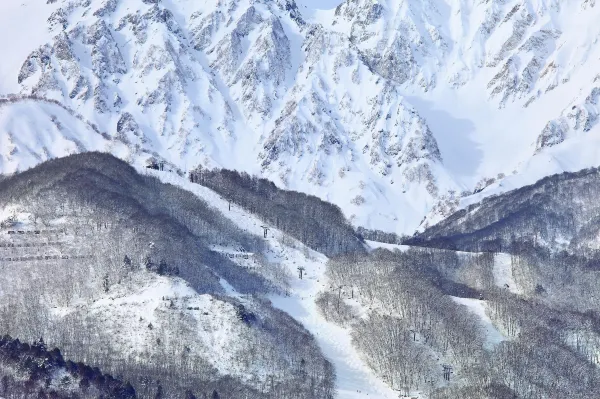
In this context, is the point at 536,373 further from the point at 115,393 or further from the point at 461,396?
the point at 115,393

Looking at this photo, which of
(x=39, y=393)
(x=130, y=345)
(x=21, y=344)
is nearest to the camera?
(x=39, y=393)

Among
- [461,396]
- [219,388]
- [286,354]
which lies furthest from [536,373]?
[219,388]

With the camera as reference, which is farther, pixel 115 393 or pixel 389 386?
pixel 389 386

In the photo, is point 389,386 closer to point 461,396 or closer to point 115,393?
point 461,396

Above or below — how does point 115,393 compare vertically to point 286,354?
below

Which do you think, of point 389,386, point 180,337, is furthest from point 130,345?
point 389,386

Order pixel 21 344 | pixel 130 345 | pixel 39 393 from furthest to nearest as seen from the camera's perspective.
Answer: pixel 130 345, pixel 21 344, pixel 39 393
